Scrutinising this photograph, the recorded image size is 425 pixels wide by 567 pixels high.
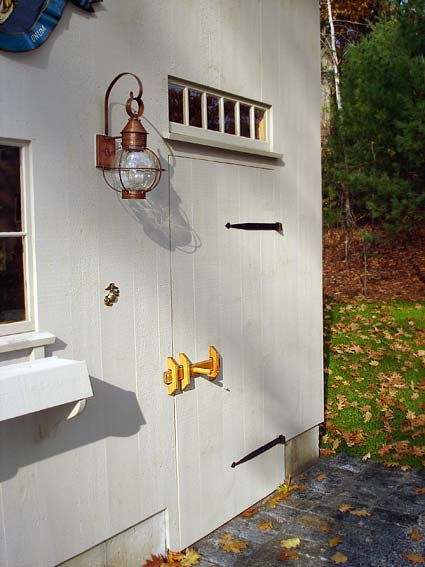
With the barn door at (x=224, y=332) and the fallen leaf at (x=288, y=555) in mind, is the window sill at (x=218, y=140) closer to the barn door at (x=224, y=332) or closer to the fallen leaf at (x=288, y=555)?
the barn door at (x=224, y=332)

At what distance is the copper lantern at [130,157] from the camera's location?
3.04 m

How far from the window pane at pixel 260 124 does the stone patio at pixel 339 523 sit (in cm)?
264

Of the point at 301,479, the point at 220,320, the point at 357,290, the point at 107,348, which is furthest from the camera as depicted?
Result: the point at 357,290

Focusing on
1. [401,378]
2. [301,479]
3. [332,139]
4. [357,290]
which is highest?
[332,139]

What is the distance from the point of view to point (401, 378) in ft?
22.1

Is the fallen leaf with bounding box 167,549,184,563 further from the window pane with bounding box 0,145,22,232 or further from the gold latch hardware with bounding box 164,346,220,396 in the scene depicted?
the window pane with bounding box 0,145,22,232

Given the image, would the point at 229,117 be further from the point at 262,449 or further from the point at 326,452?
the point at 326,452

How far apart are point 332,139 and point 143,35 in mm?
8860

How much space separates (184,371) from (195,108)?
1616mm

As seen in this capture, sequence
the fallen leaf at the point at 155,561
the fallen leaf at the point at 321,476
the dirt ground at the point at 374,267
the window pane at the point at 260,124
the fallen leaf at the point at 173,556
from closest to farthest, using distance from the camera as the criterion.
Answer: the fallen leaf at the point at 155,561 → the fallen leaf at the point at 173,556 → the window pane at the point at 260,124 → the fallen leaf at the point at 321,476 → the dirt ground at the point at 374,267

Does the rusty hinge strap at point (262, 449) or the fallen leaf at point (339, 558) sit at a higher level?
the rusty hinge strap at point (262, 449)

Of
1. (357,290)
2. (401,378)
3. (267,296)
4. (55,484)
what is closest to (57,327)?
(55,484)

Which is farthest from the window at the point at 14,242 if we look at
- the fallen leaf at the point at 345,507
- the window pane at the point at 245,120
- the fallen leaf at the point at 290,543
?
the fallen leaf at the point at 345,507

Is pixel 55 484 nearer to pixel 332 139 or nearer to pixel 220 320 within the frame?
pixel 220 320
